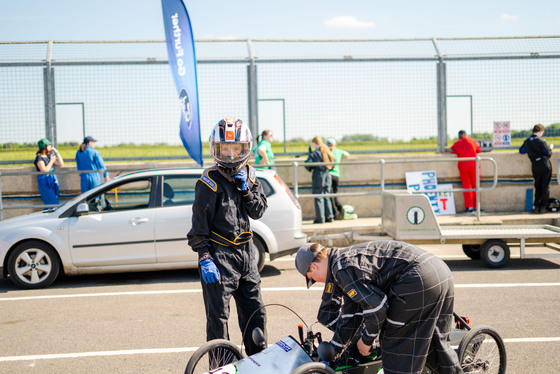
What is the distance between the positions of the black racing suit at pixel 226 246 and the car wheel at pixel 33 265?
4697 millimetres

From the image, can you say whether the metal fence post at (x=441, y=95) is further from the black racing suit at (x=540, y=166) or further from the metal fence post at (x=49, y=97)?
the metal fence post at (x=49, y=97)

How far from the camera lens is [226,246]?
4234 millimetres

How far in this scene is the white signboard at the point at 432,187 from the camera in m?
12.7

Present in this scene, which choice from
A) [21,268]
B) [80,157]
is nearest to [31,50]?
[80,157]

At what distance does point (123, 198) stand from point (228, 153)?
4.62 metres

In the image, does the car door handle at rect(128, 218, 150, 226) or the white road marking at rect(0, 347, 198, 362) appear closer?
the white road marking at rect(0, 347, 198, 362)

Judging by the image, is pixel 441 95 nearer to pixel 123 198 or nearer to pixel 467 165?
pixel 467 165

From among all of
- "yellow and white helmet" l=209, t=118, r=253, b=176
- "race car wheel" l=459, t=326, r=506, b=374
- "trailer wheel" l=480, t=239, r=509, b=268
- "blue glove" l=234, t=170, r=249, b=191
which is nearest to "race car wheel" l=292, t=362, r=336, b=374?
"race car wheel" l=459, t=326, r=506, b=374

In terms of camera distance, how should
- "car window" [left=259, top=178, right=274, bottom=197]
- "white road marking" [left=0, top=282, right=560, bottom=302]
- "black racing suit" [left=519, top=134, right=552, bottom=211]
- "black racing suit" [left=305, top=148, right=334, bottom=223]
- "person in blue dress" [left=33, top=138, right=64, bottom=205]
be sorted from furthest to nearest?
"black racing suit" [left=519, top=134, right=552, bottom=211] < "black racing suit" [left=305, top=148, right=334, bottom=223] < "person in blue dress" [left=33, top=138, right=64, bottom=205] < "car window" [left=259, top=178, right=274, bottom=197] < "white road marking" [left=0, top=282, right=560, bottom=302]

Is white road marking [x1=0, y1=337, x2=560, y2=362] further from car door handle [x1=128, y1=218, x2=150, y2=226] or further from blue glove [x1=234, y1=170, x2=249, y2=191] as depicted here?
car door handle [x1=128, y1=218, x2=150, y2=226]

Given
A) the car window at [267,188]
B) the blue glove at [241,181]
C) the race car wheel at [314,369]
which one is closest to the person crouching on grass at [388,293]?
the race car wheel at [314,369]

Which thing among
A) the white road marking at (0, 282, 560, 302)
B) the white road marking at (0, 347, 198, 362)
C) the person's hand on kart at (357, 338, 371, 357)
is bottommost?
the white road marking at (0, 347, 198, 362)

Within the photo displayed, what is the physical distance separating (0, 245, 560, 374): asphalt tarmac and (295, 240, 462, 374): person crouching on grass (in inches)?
21.4

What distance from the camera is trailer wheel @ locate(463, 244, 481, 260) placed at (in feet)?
30.7
